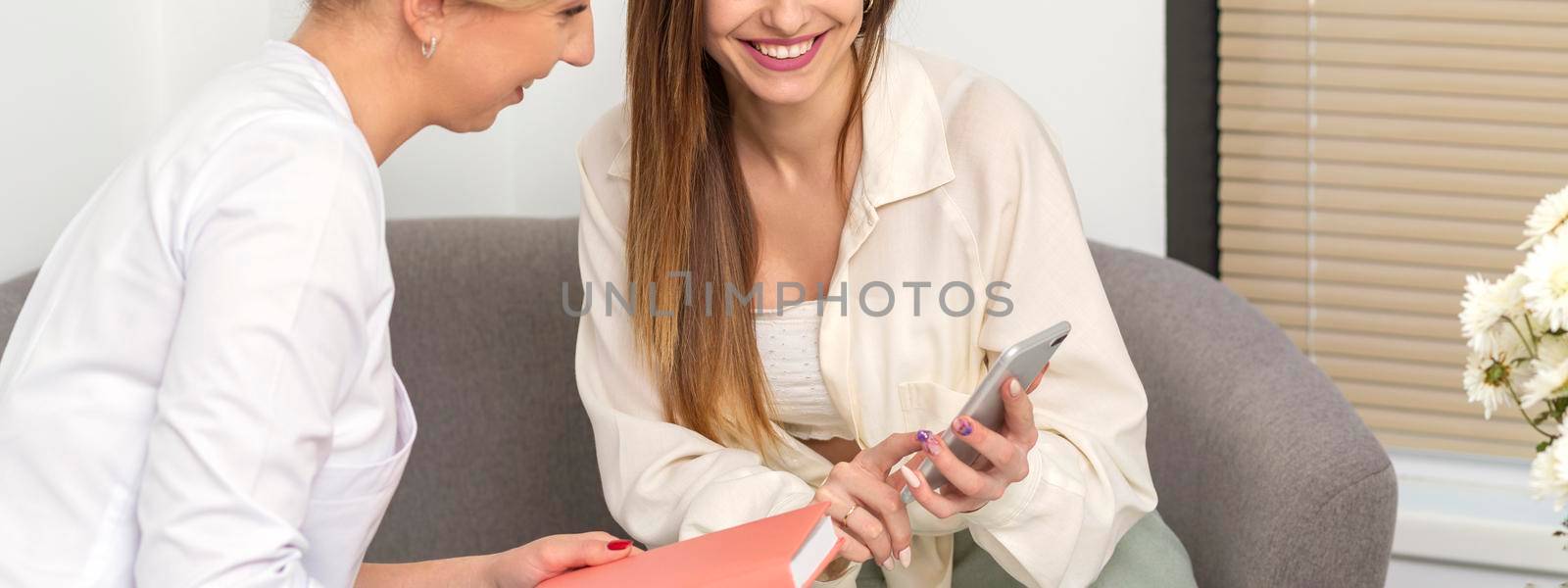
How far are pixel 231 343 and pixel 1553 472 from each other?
86 centimetres

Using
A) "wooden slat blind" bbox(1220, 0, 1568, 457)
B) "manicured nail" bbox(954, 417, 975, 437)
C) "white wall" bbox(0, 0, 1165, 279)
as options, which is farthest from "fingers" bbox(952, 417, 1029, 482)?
"wooden slat blind" bbox(1220, 0, 1568, 457)

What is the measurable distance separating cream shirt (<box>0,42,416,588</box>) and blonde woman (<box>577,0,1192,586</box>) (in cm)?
60

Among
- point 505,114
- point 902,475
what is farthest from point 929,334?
point 505,114

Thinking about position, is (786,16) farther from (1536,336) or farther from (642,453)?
(1536,336)

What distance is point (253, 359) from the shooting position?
2.83ft

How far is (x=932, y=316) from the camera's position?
61.8 inches

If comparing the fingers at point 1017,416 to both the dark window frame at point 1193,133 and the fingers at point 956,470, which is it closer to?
the fingers at point 956,470

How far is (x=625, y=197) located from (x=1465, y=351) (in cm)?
142

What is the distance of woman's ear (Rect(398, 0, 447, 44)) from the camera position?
104cm

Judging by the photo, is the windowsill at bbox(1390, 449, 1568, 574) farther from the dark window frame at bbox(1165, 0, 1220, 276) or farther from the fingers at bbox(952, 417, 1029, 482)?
the fingers at bbox(952, 417, 1029, 482)

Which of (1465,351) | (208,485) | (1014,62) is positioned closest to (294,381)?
(208,485)

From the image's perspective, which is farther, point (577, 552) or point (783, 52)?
point (783, 52)

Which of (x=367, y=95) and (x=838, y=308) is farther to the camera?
(x=838, y=308)

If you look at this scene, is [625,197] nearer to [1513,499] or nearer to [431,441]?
[431,441]
